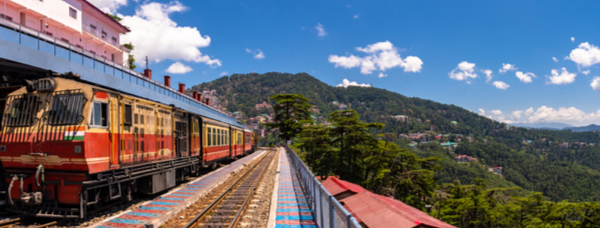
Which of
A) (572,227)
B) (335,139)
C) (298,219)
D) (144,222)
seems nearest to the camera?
(144,222)

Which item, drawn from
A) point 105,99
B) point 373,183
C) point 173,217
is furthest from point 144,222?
point 373,183

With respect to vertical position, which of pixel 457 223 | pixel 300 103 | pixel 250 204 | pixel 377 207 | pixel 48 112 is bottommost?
pixel 457 223

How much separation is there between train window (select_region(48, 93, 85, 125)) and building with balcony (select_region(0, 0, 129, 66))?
28.5 feet

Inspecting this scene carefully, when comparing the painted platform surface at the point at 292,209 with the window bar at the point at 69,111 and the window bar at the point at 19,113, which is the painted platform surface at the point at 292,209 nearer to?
the window bar at the point at 69,111

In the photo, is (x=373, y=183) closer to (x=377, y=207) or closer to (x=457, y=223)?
(x=457, y=223)

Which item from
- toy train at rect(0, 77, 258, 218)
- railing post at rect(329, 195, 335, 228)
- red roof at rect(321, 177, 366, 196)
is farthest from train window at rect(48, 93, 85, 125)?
red roof at rect(321, 177, 366, 196)

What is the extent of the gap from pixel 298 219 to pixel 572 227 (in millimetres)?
Answer: 9528

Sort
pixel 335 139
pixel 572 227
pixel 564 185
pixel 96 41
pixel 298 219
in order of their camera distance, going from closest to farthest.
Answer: pixel 298 219 < pixel 572 227 < pixel 335 139 < pixel 96 41 < pixel 564 185

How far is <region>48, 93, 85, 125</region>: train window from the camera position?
A: 702cm

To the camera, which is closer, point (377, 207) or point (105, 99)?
point (377, 207)

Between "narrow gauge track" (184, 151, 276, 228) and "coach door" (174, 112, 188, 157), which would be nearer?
"narrow gauge track" (184, 151, 276, 228)

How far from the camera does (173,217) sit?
8.06m

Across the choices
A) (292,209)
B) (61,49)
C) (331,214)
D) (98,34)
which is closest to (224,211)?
(292,209)

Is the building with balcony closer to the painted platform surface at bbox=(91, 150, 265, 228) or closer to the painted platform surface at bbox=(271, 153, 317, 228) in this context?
the painted platform surface at bbox=(91, 150, 265, 228)
